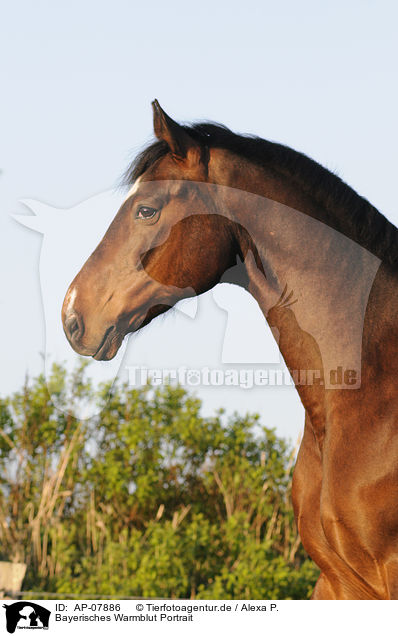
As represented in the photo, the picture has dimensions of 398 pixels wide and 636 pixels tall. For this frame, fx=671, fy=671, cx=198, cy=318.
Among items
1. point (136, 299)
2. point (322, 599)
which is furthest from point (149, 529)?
point (136, 299)

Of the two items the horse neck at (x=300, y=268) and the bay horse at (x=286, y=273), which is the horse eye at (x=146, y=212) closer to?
the bay horse at (x=286, y=273)

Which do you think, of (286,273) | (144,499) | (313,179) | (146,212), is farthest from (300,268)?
(144,499)

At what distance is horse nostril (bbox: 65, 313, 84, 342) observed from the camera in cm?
273

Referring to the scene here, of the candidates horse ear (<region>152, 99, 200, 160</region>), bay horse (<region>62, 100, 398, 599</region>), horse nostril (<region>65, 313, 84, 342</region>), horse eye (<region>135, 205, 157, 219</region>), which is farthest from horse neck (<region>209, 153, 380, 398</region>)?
horse nostril (<region>65, 313, 84, 342</region>)

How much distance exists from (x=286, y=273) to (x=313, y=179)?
427 mm

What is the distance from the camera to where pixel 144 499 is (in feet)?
21.9

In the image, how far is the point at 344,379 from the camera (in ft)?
8.41

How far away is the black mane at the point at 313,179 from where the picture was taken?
2.68 metres

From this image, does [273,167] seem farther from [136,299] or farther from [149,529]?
[149,529]
